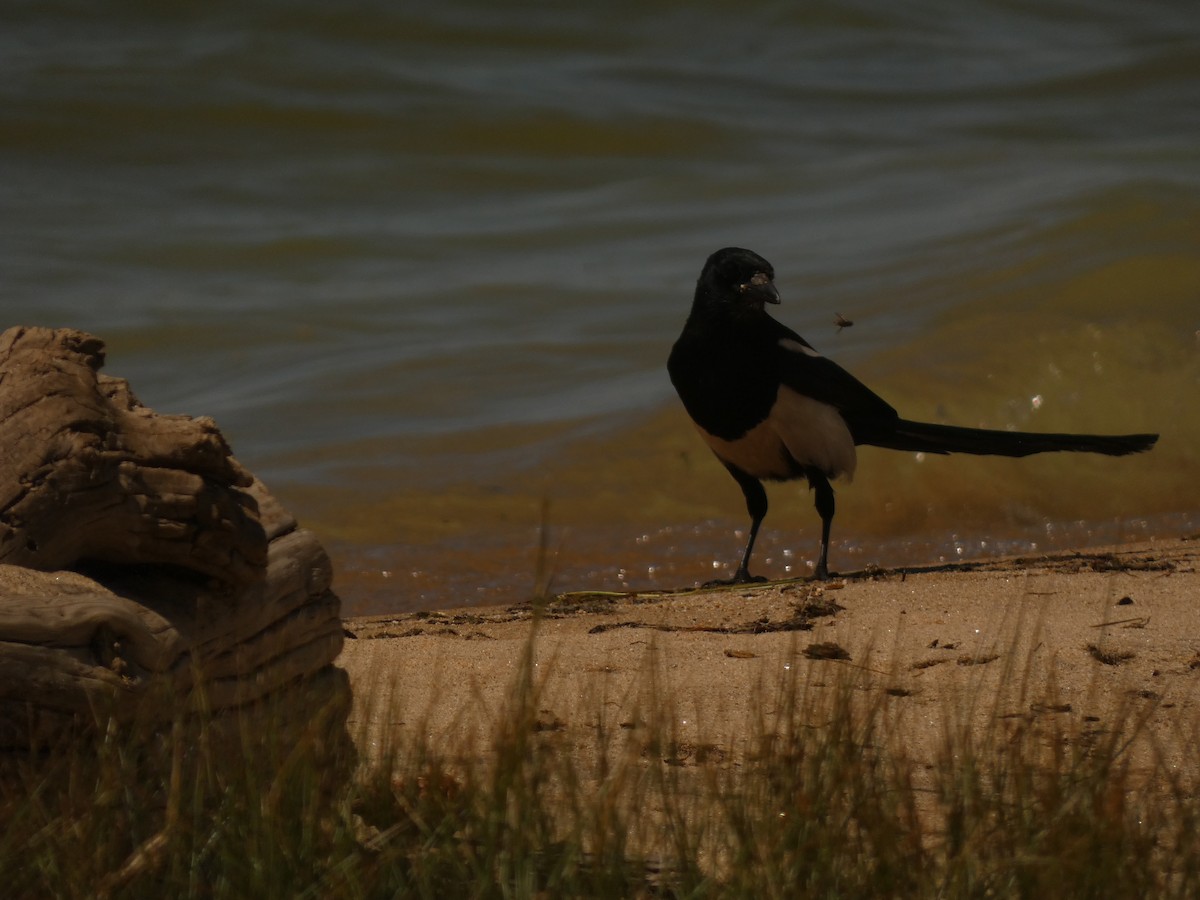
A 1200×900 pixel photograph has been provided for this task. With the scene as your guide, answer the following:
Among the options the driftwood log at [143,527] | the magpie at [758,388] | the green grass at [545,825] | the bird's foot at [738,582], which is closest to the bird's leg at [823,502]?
the magpie at [758,388]

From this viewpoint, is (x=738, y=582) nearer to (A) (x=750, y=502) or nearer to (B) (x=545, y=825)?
(A) (x=750, y=502)

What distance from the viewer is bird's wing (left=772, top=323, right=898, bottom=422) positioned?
6.15 metres

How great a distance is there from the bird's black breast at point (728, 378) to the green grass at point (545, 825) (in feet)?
10.3

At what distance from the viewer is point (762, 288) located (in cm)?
595

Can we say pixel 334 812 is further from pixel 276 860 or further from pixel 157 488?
pixel 157 488

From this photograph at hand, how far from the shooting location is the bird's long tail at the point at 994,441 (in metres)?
6.61

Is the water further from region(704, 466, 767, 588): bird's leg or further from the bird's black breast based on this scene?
the bird's black breast

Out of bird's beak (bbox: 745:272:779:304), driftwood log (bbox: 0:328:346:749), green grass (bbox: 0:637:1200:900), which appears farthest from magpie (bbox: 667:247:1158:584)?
green grass (bbox: 0:637:1200:900)

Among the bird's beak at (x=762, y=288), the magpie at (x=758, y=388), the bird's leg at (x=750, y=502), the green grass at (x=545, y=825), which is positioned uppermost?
the bird's beak at (x=762, y=288)

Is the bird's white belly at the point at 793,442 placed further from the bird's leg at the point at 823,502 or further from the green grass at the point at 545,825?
the green grass at the point at 545,825

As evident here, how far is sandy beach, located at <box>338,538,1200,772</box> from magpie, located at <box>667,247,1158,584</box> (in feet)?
1.80

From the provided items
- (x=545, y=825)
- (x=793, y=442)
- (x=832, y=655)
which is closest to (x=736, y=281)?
(x=793, y=442)

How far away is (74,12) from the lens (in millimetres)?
19328

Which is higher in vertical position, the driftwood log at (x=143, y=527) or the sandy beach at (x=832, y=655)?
the driftwood log at (x=143, y=527)
